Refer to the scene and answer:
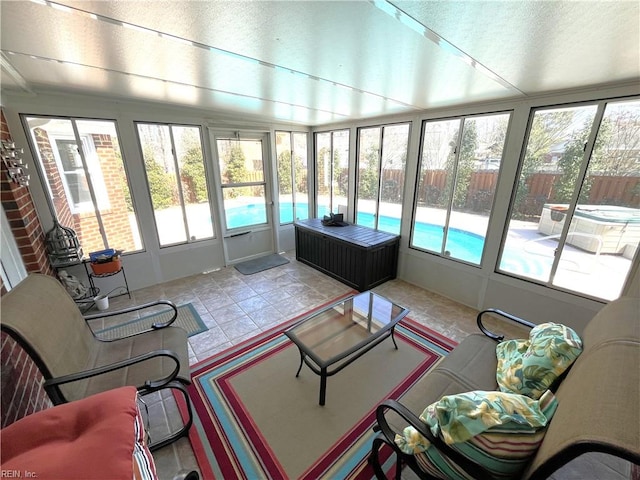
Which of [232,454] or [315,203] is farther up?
[315,203]

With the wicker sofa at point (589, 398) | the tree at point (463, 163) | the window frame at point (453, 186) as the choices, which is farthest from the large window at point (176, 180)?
the wicker sofa at point (589, 398)

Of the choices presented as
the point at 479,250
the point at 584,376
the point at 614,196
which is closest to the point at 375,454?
the point at 584,376

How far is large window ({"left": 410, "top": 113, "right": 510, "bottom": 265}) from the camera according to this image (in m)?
2.69

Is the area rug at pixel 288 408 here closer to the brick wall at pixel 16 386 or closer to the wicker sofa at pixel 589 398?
the wicker sofa at pixel 589 398

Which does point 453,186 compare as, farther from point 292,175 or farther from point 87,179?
point 87,179

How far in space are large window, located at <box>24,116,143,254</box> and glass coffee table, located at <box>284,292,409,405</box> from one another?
271 cm

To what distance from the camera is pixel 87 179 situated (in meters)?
2.91

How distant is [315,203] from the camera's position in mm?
4953

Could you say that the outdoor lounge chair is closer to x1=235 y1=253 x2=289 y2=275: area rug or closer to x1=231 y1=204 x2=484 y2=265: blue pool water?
x1=235 y1=253 x2=289 y2=275: area rug

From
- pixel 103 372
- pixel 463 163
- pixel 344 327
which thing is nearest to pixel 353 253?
pixel 344 327

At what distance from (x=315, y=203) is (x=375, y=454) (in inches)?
163

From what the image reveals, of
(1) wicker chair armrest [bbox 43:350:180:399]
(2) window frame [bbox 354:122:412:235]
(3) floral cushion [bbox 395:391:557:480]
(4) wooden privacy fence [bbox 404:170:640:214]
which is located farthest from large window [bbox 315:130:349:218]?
(3) floral cushion [bbox 395:391:557:480]

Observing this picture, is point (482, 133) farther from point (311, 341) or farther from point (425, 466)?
point (425, 466)

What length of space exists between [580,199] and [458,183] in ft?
3.45
